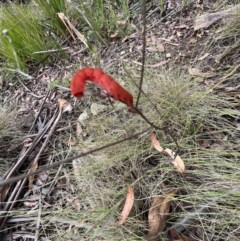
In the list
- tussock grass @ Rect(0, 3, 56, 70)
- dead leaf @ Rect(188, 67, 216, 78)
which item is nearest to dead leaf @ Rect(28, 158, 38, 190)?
tussock grass @ Rect(0, 3, 56, 70)

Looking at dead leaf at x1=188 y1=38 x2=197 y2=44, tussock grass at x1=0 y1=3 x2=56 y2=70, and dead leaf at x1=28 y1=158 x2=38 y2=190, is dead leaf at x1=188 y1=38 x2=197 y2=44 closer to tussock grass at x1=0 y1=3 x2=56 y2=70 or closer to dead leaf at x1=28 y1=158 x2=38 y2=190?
tussock grass at x1=0 y1=3 x2=56 y2=70

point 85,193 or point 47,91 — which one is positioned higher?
point 47,91

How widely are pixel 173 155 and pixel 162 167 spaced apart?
7 cm

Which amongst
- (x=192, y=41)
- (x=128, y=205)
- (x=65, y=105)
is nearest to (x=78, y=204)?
(x=128, y=205)

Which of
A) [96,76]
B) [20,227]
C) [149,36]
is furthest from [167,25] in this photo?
[96,76]

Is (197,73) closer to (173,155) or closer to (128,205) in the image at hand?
(173,155)

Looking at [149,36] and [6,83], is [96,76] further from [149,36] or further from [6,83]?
[6,83]

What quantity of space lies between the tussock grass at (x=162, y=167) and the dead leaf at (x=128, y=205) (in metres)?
0.02

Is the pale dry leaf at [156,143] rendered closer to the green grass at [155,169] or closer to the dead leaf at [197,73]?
the green grass at [155,169]

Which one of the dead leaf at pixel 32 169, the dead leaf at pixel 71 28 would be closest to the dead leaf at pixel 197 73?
the dead leaf at pixel 71 28

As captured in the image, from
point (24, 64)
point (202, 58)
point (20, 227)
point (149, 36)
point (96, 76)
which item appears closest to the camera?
point (96, 76)

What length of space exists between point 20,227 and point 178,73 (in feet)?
3.03

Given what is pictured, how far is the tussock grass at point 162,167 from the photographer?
4.28ft

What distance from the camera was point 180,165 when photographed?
138 cm
